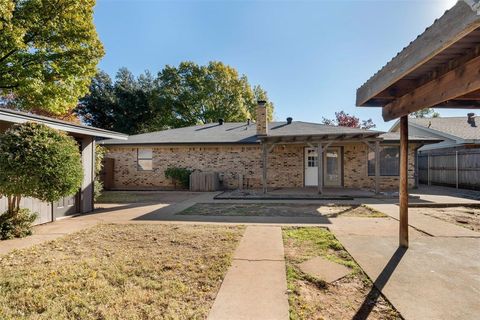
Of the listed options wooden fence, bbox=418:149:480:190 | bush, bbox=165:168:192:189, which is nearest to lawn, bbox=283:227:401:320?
bush, bbox=165:168:192:189

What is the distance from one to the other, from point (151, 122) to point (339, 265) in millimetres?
29847

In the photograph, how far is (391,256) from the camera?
421 cm

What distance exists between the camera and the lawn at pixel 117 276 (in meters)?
2.75

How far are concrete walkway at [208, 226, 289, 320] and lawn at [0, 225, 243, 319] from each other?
0.15m

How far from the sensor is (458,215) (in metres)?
7.49

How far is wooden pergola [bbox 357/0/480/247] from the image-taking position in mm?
1903

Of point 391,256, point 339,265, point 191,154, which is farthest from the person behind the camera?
point 191,154

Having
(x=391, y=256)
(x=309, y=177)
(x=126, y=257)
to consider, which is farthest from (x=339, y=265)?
(x=309, y=177)

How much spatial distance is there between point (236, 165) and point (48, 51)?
10401mm

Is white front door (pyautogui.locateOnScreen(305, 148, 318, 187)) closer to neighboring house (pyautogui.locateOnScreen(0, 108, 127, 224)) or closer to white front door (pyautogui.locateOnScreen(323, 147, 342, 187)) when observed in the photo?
white front door (pyautogui.locateOnScreen(323, 147, 342, 187))

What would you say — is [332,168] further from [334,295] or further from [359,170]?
[334,295]

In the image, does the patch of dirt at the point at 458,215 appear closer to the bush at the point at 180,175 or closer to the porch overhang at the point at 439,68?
the porch overhang at the point at 439,68

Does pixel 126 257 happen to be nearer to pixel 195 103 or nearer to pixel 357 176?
pixel 357 176

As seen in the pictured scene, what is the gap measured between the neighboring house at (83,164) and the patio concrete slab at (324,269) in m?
6.24
